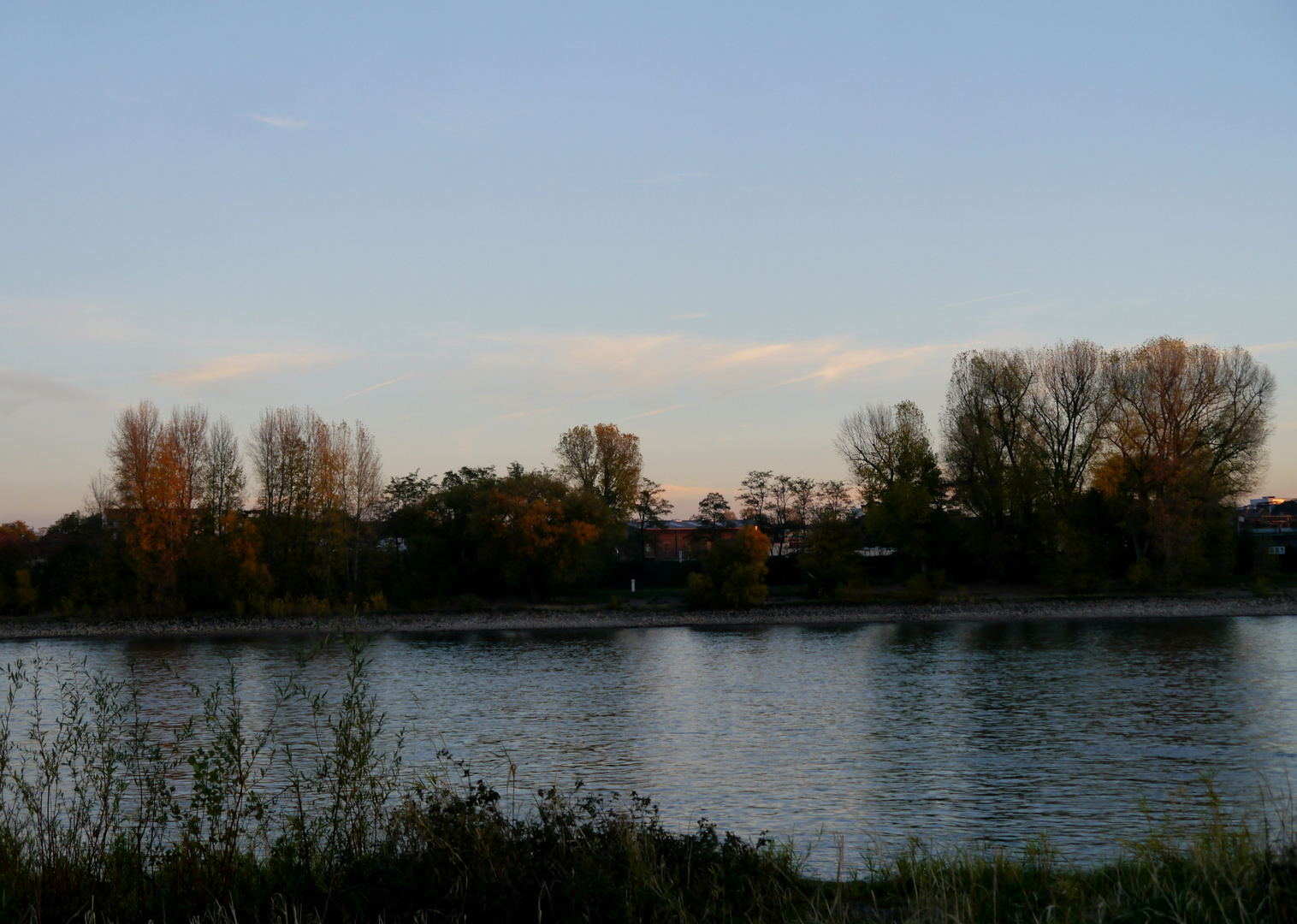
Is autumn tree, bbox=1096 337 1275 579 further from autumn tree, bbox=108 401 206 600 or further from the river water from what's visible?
autumn tree, bbox=108 401 206 600

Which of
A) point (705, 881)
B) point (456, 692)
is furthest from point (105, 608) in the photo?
point (705, 881)

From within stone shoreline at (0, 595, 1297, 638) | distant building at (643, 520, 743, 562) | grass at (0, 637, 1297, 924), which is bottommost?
stone shoreline at (0, 595, 1297, 638)

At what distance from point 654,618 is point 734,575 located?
501 centimetres

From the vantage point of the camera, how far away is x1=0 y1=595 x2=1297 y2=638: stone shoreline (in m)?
52.1

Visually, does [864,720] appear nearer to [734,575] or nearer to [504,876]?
[504,876]

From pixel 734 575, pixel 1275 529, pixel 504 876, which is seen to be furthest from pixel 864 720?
pixel 1275 529

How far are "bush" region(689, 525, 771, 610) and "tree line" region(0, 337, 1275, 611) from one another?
0.11m

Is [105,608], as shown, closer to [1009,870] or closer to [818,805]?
[818,805]

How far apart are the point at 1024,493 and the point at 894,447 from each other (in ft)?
29.6

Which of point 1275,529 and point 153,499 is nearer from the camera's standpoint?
point 153,499

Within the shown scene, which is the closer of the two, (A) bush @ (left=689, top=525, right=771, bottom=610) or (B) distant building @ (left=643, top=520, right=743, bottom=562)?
(A) bush @ (left=689, top=525, right=771, bottom=610)

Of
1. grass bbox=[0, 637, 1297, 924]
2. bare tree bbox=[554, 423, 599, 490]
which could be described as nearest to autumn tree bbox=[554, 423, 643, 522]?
bare tree bbox=[554, 423, 599, 490]

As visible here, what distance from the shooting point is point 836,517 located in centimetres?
6091

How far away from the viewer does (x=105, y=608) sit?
58656 mm
